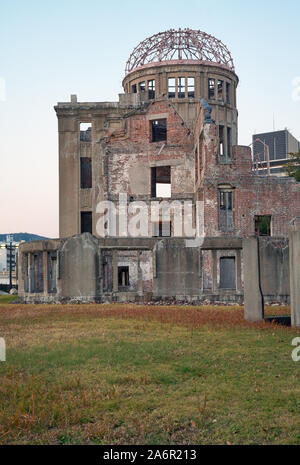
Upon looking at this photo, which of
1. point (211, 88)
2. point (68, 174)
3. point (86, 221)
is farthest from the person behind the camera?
point (211, 88)

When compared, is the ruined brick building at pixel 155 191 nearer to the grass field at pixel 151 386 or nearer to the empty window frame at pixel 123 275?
the empty window frame at pixel 123 275

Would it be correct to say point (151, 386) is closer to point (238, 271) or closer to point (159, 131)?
point (238, 271)

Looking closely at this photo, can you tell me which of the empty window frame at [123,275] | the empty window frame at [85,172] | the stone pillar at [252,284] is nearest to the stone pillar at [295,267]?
the stone pillar at [252,284]

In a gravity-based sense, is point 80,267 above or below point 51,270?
above

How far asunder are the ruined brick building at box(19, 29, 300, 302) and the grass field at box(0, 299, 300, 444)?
30.8 ft

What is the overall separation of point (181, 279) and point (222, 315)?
253 inches

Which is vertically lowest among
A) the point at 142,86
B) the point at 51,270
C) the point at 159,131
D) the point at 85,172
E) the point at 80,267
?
the point at 51,270

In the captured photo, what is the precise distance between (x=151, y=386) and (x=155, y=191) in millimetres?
26681

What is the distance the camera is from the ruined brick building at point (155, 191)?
68.6ft

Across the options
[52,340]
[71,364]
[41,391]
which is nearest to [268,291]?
[52,340]

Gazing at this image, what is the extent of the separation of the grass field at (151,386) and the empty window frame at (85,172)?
25716 mm

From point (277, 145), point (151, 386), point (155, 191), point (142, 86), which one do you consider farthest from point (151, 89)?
point (277, 145)

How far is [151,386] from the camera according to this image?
6496 millimetres

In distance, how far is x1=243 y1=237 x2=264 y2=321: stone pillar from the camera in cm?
1251
